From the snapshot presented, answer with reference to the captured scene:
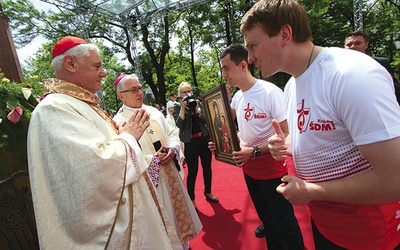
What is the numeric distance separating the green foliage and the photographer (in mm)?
2055

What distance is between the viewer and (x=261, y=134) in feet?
7.68

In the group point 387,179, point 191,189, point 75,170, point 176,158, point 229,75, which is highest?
point 229,75

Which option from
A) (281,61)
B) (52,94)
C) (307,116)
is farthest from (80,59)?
(307,116)

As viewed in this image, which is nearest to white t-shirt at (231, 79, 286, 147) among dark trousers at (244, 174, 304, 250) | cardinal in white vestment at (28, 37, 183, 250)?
dark trousers at (244, 174, 304, 250)

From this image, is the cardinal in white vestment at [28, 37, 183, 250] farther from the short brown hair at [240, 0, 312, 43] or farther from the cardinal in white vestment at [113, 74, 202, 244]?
the short brown hair at [240, 0, 312, 43]

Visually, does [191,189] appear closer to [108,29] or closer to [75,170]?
[75,170]

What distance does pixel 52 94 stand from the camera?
1.75 meters

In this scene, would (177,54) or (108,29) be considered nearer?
(108,29)

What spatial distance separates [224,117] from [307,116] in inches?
39.0

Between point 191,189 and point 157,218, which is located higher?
point 157,218

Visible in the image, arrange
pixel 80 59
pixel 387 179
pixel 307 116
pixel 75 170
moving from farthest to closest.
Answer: pixel 80 59, pixel 75 170, pixel 307 116, pixel 387 179

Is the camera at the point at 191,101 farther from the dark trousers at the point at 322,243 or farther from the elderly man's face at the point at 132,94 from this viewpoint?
the dark trousers at the point at 322,243

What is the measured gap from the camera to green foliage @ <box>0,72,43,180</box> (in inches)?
86.6

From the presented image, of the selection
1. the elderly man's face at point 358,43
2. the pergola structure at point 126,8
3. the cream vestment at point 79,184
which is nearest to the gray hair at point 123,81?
the cream vestment at point 79,184
